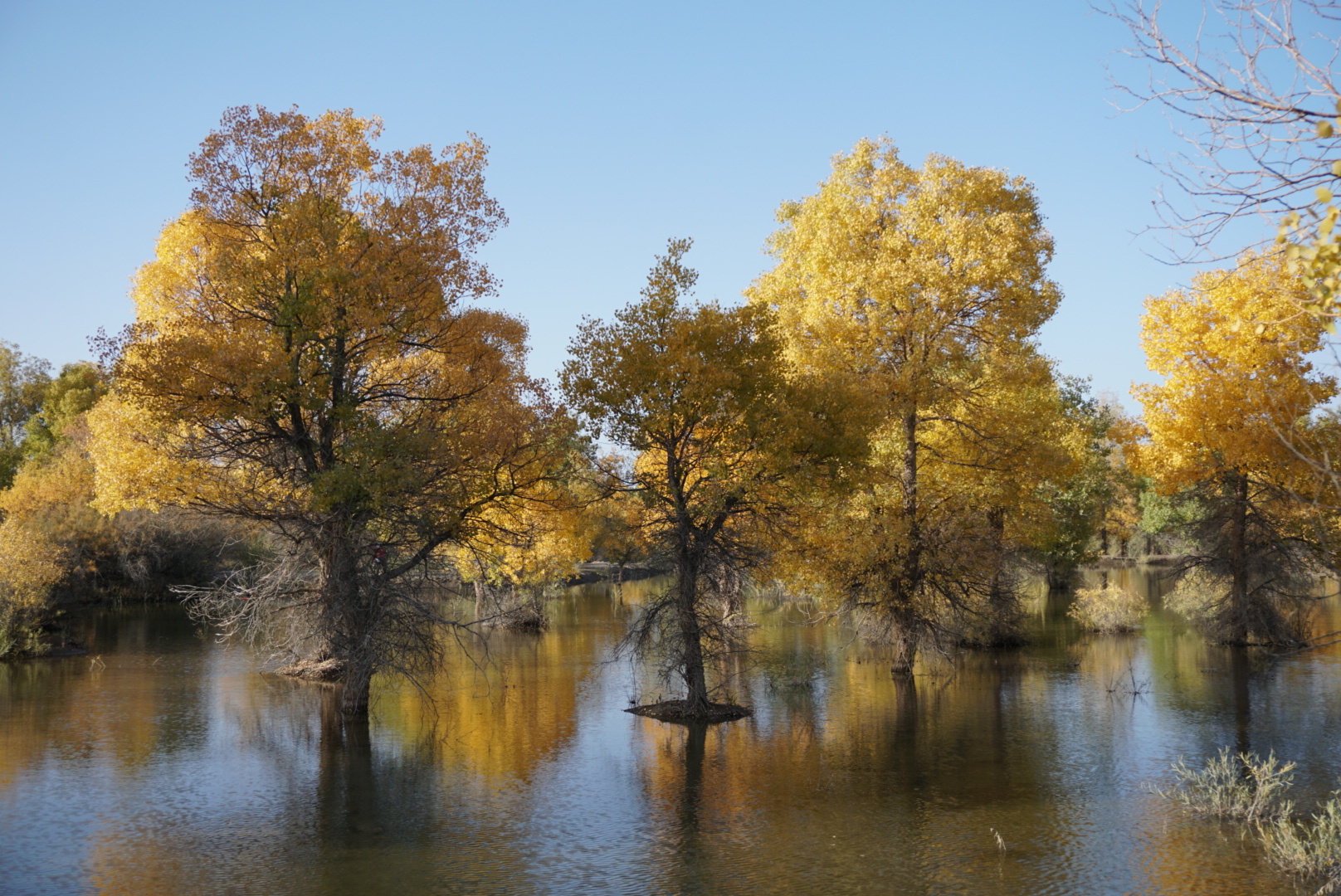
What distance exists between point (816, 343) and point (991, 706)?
882 cm

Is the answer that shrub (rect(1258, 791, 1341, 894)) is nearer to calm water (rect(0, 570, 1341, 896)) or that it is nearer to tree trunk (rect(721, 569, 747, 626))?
calm water (rect(0, 570, 1341, 896))

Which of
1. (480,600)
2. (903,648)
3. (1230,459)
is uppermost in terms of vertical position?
(1230,459)

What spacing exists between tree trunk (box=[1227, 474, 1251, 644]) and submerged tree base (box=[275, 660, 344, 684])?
76.7 feet

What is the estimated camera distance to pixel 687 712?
19.4 metres

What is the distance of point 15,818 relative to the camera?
13203 millimetres

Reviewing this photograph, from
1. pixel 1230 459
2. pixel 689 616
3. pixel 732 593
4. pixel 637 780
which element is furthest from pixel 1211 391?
pixel 637 780

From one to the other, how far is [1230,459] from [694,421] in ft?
49.7

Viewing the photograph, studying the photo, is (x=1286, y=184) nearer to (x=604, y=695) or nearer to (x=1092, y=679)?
(x=604, y=695)

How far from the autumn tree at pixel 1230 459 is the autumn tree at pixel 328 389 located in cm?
1665

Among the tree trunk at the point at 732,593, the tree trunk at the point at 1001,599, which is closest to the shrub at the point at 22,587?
the tree trunk at the point at 732,593

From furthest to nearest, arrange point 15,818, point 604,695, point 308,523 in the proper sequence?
point 604,695 → point 308,523 → point 15,818

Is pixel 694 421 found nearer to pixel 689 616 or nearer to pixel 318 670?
pixel 689 616

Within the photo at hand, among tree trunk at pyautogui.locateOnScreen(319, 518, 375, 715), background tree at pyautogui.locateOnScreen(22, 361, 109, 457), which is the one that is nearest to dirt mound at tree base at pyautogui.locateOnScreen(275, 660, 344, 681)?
tree trunk at pyautogui.locateOnScreen(319, 518, 375, 715)

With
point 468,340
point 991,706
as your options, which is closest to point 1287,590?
point 991,706
